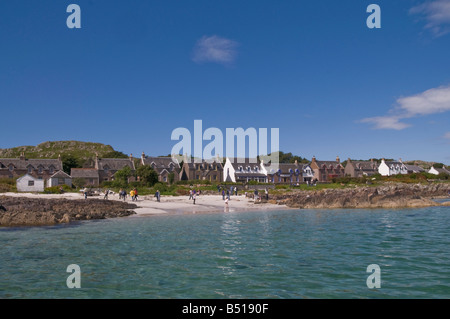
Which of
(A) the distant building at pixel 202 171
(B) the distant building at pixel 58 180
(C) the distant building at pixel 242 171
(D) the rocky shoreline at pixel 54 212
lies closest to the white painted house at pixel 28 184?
(B) the distant building at pixel 58 180

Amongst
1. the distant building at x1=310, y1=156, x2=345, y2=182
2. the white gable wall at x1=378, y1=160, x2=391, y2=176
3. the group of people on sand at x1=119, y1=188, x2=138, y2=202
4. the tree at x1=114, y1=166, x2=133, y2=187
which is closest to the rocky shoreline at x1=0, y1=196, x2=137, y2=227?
the group of people on sand at x1=119, y1=188, x2=138, y2=202

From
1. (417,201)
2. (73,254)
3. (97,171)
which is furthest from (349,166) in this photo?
(73,254)

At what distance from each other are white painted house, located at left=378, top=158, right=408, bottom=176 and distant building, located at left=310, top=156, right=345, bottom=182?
604 inches

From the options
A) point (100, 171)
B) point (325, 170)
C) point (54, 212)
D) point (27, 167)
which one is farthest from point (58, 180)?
point (325, 170)

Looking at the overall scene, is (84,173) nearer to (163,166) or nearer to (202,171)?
(163,166)

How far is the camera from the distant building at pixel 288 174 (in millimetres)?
98188

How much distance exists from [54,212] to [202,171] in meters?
66.4

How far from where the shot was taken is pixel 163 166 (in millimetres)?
97125

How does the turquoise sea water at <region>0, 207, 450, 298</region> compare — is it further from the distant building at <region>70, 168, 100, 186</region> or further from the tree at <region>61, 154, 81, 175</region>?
the tree at <region>61, 154, 81, 175</region>

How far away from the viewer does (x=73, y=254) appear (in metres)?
16.5

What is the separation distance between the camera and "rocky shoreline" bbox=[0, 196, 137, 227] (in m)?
28.0

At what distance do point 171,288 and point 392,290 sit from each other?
761 centimetres
